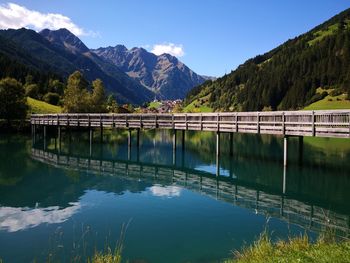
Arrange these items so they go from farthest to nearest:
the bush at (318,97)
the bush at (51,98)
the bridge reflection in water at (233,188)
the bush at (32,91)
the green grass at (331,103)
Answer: the bush at (318,97), the bush at (51,98), the bush at (32,91), the green grass at (331,103), the bridge reflection in water at (233,188)

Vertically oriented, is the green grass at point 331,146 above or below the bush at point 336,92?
below

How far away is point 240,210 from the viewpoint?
66.9 feet

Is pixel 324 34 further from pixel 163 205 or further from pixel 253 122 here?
pixel 163 205

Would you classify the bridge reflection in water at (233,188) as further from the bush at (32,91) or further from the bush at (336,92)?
the bush at (336,92)

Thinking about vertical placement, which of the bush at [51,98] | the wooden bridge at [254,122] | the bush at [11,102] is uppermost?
the bush at [51,98]

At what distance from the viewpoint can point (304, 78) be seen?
159 metres

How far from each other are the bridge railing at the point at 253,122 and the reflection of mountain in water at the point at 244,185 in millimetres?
3945

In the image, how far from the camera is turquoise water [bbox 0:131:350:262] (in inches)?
583

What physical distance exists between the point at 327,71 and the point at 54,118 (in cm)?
12727

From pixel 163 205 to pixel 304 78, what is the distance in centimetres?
15169

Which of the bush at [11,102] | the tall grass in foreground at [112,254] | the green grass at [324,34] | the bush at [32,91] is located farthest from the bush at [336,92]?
the tall grass in foreground at [112,254]

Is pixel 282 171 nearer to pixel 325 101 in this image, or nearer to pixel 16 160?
pixel 16 160

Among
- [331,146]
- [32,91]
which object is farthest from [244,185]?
[32,91]

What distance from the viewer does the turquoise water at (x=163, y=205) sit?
14.8 metres
